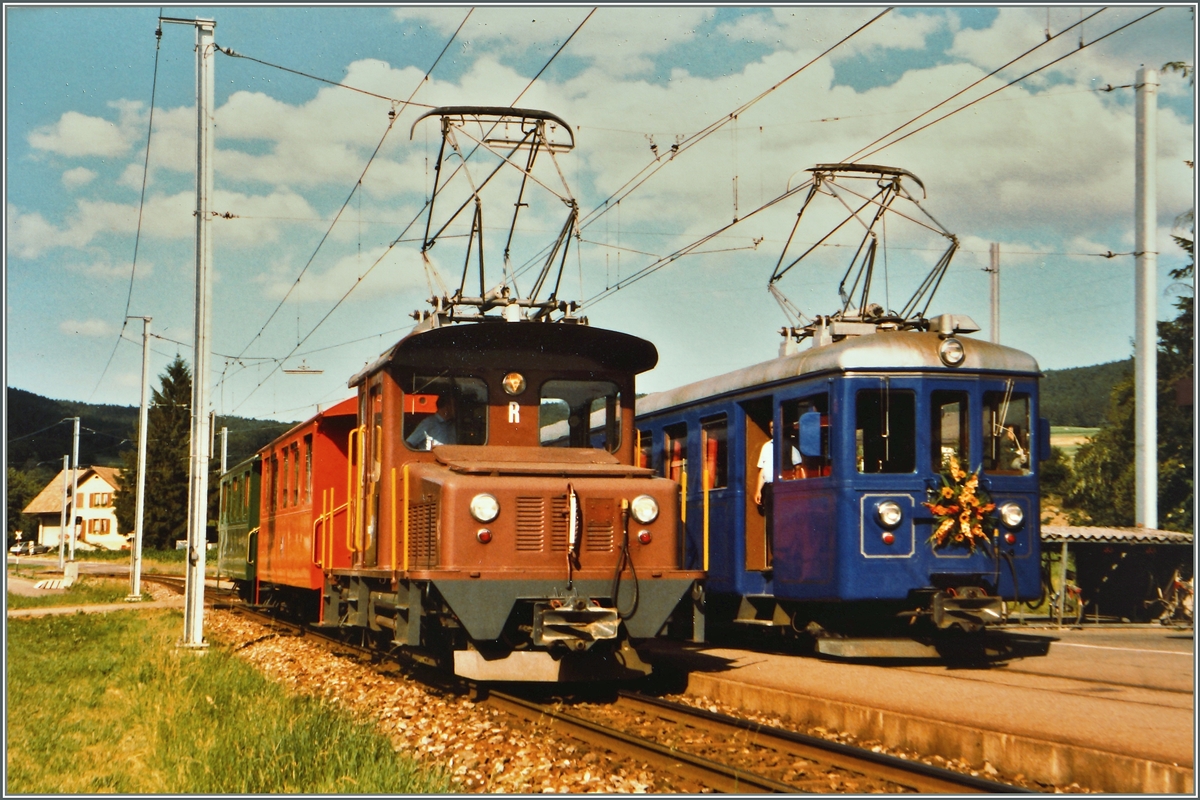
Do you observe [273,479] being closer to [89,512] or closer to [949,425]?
[949,425]

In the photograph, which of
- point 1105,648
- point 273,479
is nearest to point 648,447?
point 1105,648

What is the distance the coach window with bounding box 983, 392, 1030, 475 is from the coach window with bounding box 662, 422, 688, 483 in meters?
3.97

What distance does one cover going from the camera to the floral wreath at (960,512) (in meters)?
11.6

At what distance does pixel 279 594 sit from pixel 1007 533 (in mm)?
13724

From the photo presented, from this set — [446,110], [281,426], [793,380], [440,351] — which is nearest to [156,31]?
[446,110]

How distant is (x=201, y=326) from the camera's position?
15359 mm

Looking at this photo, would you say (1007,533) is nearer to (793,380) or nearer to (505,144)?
(793,380)

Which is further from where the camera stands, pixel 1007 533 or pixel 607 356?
pixel 1007 533

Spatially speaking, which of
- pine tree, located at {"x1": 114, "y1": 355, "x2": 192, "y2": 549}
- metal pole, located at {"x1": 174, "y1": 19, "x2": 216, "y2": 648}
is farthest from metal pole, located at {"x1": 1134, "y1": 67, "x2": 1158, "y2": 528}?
pine tree, located at {"x1": 114, "y1": 355, "x2": 192, "y2": 549}

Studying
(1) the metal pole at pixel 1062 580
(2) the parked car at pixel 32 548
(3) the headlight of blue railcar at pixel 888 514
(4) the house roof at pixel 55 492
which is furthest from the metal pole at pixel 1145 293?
(2) the parked car at pixel 32 548

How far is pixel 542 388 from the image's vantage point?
10.8m

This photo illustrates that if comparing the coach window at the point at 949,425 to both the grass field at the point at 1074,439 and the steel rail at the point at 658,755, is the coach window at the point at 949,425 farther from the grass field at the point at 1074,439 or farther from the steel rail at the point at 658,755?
the grass field at the point at 1074,439

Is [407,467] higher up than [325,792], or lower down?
higher up

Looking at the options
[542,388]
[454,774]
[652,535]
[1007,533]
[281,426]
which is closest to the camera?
[454,774]
